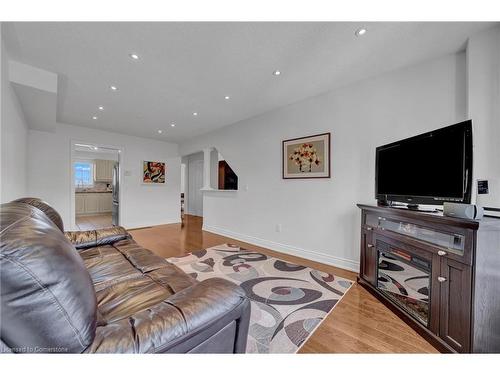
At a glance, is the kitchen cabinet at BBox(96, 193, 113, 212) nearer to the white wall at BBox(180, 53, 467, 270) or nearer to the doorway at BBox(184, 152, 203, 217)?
the doorway at BBox(184, 152, 203, 217)

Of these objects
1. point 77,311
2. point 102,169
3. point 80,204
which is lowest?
point 80,204

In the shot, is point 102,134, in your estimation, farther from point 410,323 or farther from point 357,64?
point 410,323

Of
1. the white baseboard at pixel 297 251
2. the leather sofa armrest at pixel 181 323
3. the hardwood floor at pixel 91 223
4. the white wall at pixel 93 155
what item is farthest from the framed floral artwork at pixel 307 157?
the white wall at pixel 93 155

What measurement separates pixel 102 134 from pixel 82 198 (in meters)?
3.89

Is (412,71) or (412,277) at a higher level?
(412,71)

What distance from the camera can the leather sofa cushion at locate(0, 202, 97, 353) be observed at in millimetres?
536

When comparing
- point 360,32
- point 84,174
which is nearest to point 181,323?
point 360,32

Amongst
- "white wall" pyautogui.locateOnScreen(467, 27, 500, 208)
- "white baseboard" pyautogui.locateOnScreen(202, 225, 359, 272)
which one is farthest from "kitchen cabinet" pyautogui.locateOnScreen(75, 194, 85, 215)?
"white wall" pyautogui.locateOnScreen(467, 27, 500, 208)

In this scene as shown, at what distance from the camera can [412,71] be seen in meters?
2.17

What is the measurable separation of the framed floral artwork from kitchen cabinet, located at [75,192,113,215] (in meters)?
7.41

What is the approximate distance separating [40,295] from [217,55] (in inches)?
83.9

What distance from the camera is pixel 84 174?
785cm

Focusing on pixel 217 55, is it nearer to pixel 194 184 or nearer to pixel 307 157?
pixel 307 157

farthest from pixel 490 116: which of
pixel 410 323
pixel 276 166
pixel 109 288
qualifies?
pixel 109 288
